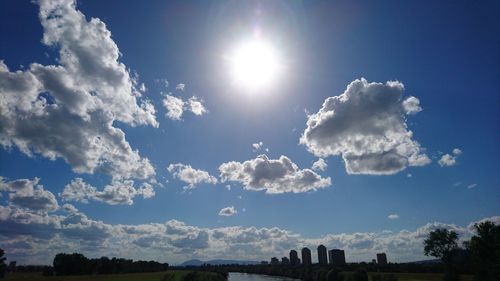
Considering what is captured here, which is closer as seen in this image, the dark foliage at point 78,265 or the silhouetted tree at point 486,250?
the silhouetted tree at point 486,250

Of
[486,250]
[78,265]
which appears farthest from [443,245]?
[78,265]

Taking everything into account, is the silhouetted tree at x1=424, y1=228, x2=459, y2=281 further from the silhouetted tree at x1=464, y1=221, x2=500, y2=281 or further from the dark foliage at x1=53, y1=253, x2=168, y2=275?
the dark foliage at x1=53, y1=253, x2=168, y2=275

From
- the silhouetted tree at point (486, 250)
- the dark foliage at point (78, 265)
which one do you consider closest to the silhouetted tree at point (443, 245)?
the silhouetted tree at point (486, 250)

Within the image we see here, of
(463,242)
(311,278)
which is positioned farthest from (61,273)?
(463,242)

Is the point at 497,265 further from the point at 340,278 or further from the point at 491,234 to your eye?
the point at 340,278

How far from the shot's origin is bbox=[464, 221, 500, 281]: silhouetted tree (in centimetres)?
7138

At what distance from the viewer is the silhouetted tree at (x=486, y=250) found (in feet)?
234

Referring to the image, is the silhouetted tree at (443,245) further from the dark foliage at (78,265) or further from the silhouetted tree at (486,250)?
the dark foliage at (78,265)

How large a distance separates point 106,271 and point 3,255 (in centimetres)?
6199

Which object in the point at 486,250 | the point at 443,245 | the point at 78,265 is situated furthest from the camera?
the point at 78,265

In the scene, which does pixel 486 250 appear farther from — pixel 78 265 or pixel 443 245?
pixel 78 265

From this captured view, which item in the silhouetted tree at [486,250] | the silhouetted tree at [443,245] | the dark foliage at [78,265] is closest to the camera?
the silhouetted tree at [486,250]

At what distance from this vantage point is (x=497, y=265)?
68500 millimetres

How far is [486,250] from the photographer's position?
74000mm
